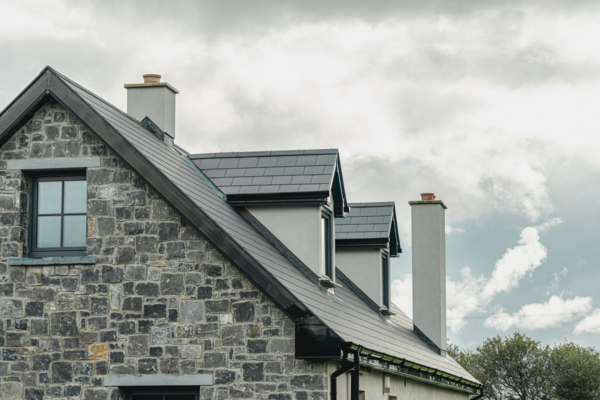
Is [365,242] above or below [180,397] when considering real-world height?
above

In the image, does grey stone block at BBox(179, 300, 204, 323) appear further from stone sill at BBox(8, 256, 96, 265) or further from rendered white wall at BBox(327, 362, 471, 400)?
rendered white wall at BBox(327, 362, 471, 400)

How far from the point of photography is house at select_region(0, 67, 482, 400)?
10.7 metres

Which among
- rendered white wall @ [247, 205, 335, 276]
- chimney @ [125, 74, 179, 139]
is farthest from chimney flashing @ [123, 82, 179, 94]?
rendered white wall @ [247, 205, 335, 276]

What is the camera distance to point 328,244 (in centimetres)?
1456

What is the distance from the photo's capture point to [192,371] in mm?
10914

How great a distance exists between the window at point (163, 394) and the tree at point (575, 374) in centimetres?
3656

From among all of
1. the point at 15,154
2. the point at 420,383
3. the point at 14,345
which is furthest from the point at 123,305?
the point at 420,383

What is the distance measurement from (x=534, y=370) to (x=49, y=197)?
124 ft

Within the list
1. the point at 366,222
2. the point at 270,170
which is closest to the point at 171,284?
the point at 270,170

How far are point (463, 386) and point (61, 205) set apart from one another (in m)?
13.8

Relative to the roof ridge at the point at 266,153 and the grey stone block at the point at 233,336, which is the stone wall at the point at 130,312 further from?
the roof ridge at the point at 266,153

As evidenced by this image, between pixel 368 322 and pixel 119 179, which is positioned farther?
pixel 368 322

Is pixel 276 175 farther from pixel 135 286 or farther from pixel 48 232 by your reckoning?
pixel 48 232

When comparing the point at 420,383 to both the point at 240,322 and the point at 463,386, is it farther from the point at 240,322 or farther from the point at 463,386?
the point at 240,322
